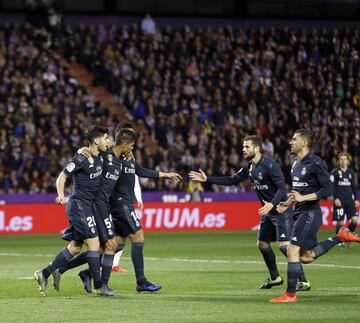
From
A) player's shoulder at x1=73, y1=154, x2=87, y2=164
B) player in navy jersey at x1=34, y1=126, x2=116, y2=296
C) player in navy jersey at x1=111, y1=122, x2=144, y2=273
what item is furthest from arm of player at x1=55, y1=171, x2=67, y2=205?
player in navy jersey at x1=111, y1=122, x2=144, y2=273

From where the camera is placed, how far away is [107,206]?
16.5 metres

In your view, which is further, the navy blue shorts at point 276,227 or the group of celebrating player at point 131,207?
the navy blue shorts at point 276,227

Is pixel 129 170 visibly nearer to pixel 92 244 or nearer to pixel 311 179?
pixel 92 244

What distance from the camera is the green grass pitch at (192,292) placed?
1351cm

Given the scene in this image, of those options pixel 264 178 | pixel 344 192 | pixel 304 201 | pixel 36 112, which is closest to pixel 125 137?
pixel 264 178

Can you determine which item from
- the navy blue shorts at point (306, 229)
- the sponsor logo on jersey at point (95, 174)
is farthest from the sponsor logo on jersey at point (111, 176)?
the navy blue shorts at point (306, 229)

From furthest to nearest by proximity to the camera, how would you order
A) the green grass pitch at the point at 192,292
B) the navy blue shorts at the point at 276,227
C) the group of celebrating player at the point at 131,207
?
the navy blue shorts at the point at 276,227 → the group of celebrating player at the point at 131,207 → the green grass pitch at the point at 192,292

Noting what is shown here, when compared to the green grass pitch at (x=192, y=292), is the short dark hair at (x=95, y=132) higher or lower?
higher

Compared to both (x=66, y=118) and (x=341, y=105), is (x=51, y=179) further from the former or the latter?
(x=341, y=105)

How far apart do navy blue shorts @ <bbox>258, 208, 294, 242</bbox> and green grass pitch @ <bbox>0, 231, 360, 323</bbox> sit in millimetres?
793

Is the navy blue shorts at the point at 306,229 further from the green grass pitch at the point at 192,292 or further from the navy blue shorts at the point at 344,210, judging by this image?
the navy blue shorts at the point at 344,210

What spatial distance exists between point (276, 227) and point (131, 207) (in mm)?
2309

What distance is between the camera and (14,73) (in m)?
38.5

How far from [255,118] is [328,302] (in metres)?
27.8
